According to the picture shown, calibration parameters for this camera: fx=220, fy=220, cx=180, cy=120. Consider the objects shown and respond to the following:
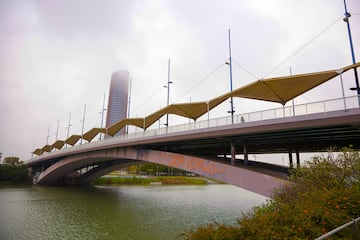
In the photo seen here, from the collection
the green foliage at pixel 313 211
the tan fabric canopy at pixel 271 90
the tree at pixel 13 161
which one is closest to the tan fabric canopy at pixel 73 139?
the tree at pixel 13 161

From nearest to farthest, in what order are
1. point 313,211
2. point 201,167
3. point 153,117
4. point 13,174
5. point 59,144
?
point 313,211 < point 201,167 < point 153,117 < point 13,174 < point 59,144

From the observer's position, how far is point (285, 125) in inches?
527

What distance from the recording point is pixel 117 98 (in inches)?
2522

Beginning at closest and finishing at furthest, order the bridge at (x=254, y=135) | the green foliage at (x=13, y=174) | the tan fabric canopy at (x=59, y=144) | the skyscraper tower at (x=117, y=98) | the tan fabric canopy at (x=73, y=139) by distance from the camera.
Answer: the bridge at (x=254, y=135) → the green foliage at (x=13, y=174) → the tan fabric canopy at (x=73, y=139) → the tan fabric canopy at (x=59, y=144) → the skyscraper tower at (x=117, y=98)

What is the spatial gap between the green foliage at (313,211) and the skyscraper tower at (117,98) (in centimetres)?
5872

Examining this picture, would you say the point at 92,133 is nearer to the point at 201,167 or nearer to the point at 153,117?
the point at 153,117

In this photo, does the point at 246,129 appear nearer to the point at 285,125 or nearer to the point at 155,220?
the point at 285,125

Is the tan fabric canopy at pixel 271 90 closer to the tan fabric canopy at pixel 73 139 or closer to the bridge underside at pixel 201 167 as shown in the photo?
the bridge underside at pixel 201 167

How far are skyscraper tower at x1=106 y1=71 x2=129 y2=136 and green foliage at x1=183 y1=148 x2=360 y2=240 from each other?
193 feet

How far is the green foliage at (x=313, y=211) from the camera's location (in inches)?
196

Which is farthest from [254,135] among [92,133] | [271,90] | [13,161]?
[13,161]

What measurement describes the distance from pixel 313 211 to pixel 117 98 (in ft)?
206

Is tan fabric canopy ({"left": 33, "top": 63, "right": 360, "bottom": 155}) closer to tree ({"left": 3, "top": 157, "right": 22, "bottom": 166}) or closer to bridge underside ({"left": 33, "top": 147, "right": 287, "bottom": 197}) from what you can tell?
bridge underside ({"left": 33, "top": 147, "right": 287, "bottom": 197})

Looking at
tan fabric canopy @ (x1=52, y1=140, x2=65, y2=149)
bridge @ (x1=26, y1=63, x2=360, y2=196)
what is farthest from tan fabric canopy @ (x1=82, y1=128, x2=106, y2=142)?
tan fabric canopy @ (x1=52, y1=140, x2=65, y2=149)
